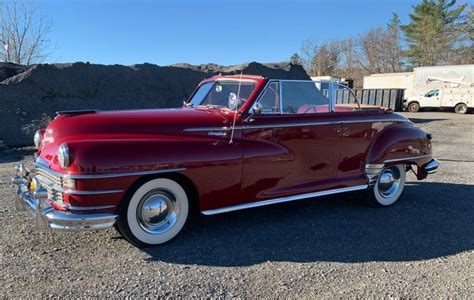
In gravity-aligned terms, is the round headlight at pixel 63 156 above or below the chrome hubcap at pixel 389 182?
above

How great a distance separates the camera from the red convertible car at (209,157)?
3.80 m

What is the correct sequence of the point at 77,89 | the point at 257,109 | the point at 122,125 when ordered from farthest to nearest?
the point at 77,89, the point at 257,109, the point at 122,125

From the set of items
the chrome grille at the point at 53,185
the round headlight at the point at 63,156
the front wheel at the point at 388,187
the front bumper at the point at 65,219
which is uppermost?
the round headlight at the point at 63,156

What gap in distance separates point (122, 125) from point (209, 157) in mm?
935

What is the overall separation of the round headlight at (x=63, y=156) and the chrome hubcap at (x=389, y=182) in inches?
165

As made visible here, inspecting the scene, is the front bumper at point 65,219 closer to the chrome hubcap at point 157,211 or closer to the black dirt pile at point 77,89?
the chrome hubcap at point 157,211

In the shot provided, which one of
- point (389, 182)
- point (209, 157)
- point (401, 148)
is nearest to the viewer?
point (209, 157)

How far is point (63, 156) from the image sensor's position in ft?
12.2

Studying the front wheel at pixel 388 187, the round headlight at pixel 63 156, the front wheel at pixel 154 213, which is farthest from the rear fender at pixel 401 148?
the round headlight at pixel 63 156

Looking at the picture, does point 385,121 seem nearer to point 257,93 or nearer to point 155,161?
point 257,93

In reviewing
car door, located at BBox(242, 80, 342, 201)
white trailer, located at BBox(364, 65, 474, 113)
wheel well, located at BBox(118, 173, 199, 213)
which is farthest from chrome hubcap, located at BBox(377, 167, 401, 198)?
white trailer, located at BBox(364, 65, 474, 113)

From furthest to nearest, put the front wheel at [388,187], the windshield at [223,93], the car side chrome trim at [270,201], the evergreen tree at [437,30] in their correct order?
1. the evergreen tree at [437,30]
2. the front wheel at [388,187]
3. the windshield at [223,93]
4. the car side chrome trim at [270,201]

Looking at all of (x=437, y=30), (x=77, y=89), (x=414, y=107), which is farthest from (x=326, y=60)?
(x=77, y=89)

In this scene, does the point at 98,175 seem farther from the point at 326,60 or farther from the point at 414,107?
the point at 326,60
